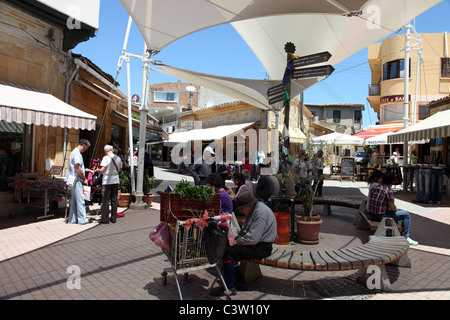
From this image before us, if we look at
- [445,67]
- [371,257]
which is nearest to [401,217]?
[371,257]

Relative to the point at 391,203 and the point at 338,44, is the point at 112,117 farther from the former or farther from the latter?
the point at 391,203

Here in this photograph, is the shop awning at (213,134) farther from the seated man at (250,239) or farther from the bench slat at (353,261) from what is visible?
the bench slat at (353,261)

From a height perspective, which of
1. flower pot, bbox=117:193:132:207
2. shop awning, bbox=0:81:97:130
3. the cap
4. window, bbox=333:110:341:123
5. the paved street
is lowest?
the paved street

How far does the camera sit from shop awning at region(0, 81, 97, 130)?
5559 millimetres

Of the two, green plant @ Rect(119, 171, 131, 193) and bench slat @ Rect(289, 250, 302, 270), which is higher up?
green plant @ Rect(119, 171, 131, 193)

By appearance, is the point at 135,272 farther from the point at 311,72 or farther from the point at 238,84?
the point at 238,84

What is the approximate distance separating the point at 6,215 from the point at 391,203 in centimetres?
795

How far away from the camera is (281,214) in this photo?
508 cm

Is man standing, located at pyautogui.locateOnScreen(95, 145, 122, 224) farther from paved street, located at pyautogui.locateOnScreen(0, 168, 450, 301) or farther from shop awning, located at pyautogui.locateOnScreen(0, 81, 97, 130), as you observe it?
shop awning, located at pyautogui.locateOnScreen(0, 81, 97, 130)

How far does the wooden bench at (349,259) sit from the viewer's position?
3.22m

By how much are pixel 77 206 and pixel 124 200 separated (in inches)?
80.7

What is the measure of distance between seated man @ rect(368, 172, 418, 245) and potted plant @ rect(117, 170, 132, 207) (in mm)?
6195

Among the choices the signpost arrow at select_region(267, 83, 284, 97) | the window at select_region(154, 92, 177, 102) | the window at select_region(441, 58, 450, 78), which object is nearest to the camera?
the signpost arrow at select_region(267, 83, 284, 97)

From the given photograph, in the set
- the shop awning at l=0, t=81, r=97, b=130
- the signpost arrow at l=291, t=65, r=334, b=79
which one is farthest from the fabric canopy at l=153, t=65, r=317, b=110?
the signpost arrow at l=291, t=65, r=334, b=79
